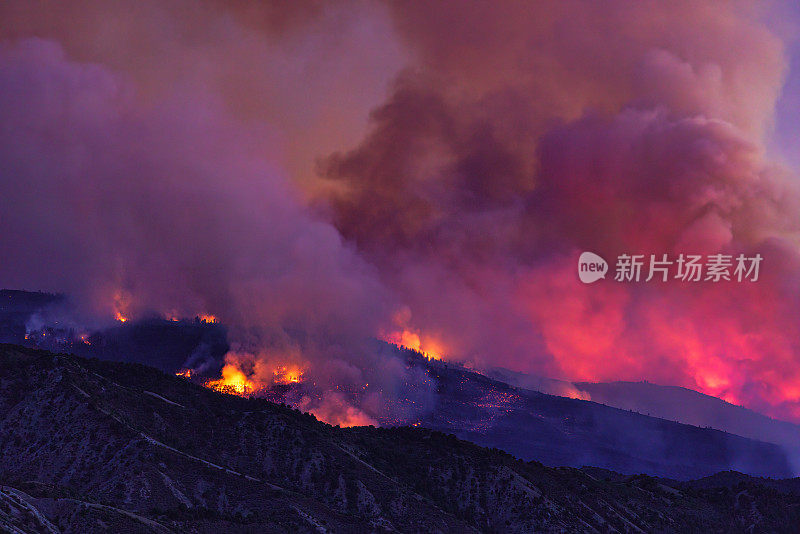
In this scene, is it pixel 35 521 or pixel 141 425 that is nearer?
pixel 35 521

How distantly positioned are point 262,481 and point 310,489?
15.6m

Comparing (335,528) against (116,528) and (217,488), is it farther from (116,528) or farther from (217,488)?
(116,528)

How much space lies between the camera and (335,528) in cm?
17188

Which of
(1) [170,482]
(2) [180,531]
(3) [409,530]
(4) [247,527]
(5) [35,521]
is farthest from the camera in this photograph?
(3) [409,530]

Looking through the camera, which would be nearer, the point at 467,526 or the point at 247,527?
the point at 247,527

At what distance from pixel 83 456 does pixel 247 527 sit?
46.6 meters

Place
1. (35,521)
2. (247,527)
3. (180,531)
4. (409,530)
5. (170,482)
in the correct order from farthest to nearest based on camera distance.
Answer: (409,530) < (170,482) < (247,527) < (180,531) < (35,521)

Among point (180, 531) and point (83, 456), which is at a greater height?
point (83, 456)

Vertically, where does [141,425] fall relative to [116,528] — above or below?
above

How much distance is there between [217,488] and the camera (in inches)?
6954

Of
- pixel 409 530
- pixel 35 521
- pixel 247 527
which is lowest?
pixel 35 521

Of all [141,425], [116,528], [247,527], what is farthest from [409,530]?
[116,528]

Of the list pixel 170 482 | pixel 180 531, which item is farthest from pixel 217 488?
pixel 180 531

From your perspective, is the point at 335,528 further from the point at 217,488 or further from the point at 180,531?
the point at 180,531
